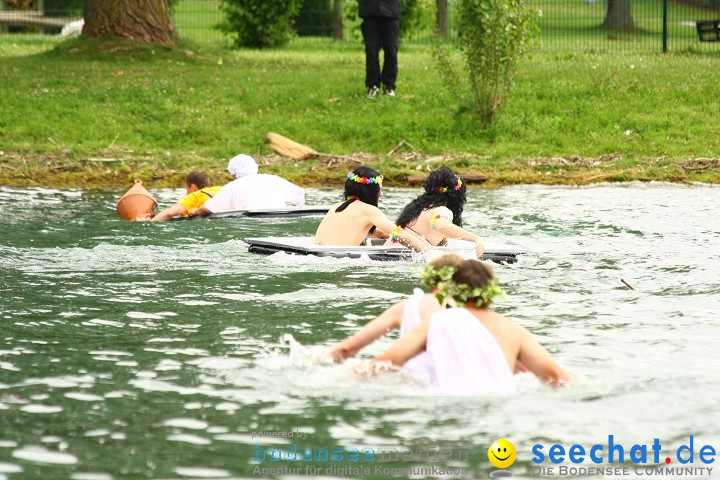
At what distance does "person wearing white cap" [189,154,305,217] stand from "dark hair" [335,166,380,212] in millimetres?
3256

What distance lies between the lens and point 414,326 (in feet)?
23.8

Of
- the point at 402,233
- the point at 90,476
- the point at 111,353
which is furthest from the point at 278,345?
the point at 402,233

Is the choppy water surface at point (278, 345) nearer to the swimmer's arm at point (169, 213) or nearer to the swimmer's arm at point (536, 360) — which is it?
the swimmer's arm at point (536, 360)

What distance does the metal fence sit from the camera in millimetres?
31047

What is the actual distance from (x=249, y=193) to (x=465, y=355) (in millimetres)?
8573

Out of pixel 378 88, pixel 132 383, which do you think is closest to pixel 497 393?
pixel 132 383

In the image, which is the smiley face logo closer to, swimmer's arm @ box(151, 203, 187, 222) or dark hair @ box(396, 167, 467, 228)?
dark hair @ box(396, 167, 467, 228)

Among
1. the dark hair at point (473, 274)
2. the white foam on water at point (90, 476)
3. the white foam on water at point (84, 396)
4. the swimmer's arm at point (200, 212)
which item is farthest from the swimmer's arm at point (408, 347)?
the swimmer's arm at point (200, 212)

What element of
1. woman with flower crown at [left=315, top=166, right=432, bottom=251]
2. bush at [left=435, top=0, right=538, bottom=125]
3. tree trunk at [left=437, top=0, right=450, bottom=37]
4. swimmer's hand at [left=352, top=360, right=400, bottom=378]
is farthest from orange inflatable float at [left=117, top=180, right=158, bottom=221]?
tree trunk at [left=437, top=0, right=450, bottom=37]

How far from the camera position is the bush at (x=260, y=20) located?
32.8 m

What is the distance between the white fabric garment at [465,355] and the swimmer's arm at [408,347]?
6cm

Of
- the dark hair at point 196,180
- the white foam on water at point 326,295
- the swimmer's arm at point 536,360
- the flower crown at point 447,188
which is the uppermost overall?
the flower crown at point 447,188

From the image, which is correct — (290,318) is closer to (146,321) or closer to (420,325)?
(146,321)

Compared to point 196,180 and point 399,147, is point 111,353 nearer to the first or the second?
point 196,180
